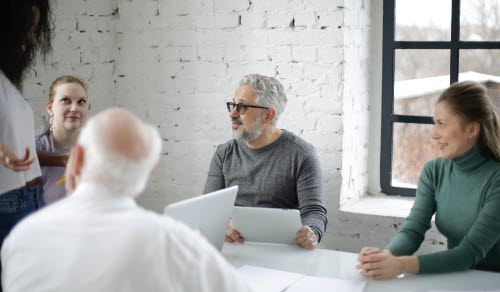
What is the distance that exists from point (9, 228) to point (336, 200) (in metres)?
1.45

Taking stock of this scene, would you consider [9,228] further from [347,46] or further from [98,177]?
[347,46]

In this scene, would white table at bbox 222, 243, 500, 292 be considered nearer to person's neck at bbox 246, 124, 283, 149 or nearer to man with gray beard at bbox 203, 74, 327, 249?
man with gray beard at bbox 203, 74, 327, 249

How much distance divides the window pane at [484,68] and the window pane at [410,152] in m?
0.30

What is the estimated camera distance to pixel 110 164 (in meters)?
1.18

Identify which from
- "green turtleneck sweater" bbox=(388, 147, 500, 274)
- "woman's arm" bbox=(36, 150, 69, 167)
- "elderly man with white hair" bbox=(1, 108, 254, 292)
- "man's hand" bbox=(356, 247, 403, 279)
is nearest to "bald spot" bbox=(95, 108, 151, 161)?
"elderly man with white hair" bbox=(1, 108, 254, 292)

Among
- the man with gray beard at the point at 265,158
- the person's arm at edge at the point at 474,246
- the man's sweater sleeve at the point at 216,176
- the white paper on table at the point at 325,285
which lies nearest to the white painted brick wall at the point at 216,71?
the man with gray beard at the point at 265,158

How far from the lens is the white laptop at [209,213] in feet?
5.88

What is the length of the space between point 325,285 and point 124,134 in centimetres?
91

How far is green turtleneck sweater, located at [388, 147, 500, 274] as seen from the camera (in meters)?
2.04

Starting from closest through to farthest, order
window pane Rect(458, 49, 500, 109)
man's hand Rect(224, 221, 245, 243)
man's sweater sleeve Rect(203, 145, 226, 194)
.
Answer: man's hand Rect(224, 221, 245, 243) < man's sweater sleeve Rect(203, 145, 226, 194) < window pane Rect(458, 49, 500, 109)

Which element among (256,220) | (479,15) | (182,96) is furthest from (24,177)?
(479,15)

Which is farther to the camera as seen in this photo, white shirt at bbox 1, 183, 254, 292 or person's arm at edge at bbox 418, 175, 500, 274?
person's arm at edge at bbox 418, 175, 500, 274

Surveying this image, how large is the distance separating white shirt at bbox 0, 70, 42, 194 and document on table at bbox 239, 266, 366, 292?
0.75 m

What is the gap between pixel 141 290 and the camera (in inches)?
45.6
